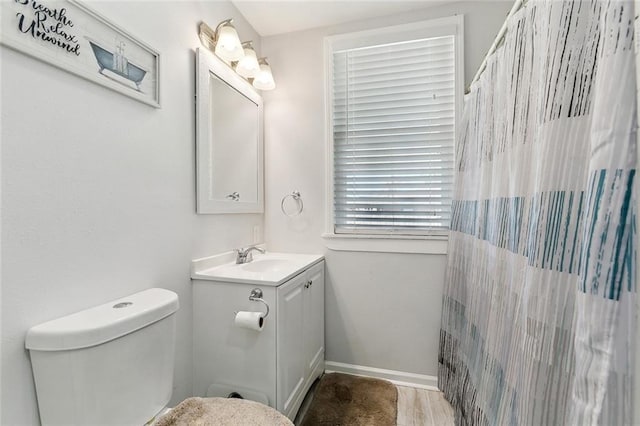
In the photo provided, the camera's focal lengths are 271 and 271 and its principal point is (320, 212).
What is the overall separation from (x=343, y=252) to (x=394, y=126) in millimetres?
928

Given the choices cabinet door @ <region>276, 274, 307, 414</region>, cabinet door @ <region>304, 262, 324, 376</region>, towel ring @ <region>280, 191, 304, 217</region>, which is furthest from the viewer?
towel ring @ <region>280, 191, 304, 217</region>

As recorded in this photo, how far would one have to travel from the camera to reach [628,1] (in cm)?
49

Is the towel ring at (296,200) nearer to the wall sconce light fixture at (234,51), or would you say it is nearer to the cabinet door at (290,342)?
the cabinet door at (290,342)

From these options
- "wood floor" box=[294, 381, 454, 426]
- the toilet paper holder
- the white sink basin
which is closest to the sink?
the white sink basin

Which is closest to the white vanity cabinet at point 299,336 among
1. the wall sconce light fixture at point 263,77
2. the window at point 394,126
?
the window at point 394,126

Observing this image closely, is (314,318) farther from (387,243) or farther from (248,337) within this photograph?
(387,243)

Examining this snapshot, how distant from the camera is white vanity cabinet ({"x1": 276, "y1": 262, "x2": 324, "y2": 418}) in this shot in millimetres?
1233

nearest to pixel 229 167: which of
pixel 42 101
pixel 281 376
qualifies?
pixel 42 101

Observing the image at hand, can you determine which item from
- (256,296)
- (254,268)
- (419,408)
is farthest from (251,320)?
(419,408)

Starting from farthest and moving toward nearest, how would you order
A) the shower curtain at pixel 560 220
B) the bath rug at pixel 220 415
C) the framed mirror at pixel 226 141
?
the framed mirror at pixel 226 141
the bath rug at pixel 220 415
the shower curtain at pixel 560 220

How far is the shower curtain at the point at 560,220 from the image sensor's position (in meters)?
0.49

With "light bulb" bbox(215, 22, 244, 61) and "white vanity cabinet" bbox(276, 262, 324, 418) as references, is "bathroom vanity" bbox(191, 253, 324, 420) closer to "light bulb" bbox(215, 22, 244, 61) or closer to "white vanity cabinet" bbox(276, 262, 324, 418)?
"white vanity cabinet" bbox(276, 262, 324, 418)

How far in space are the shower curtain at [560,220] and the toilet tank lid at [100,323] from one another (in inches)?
44.1

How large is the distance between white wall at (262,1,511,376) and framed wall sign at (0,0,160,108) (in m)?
0.99
